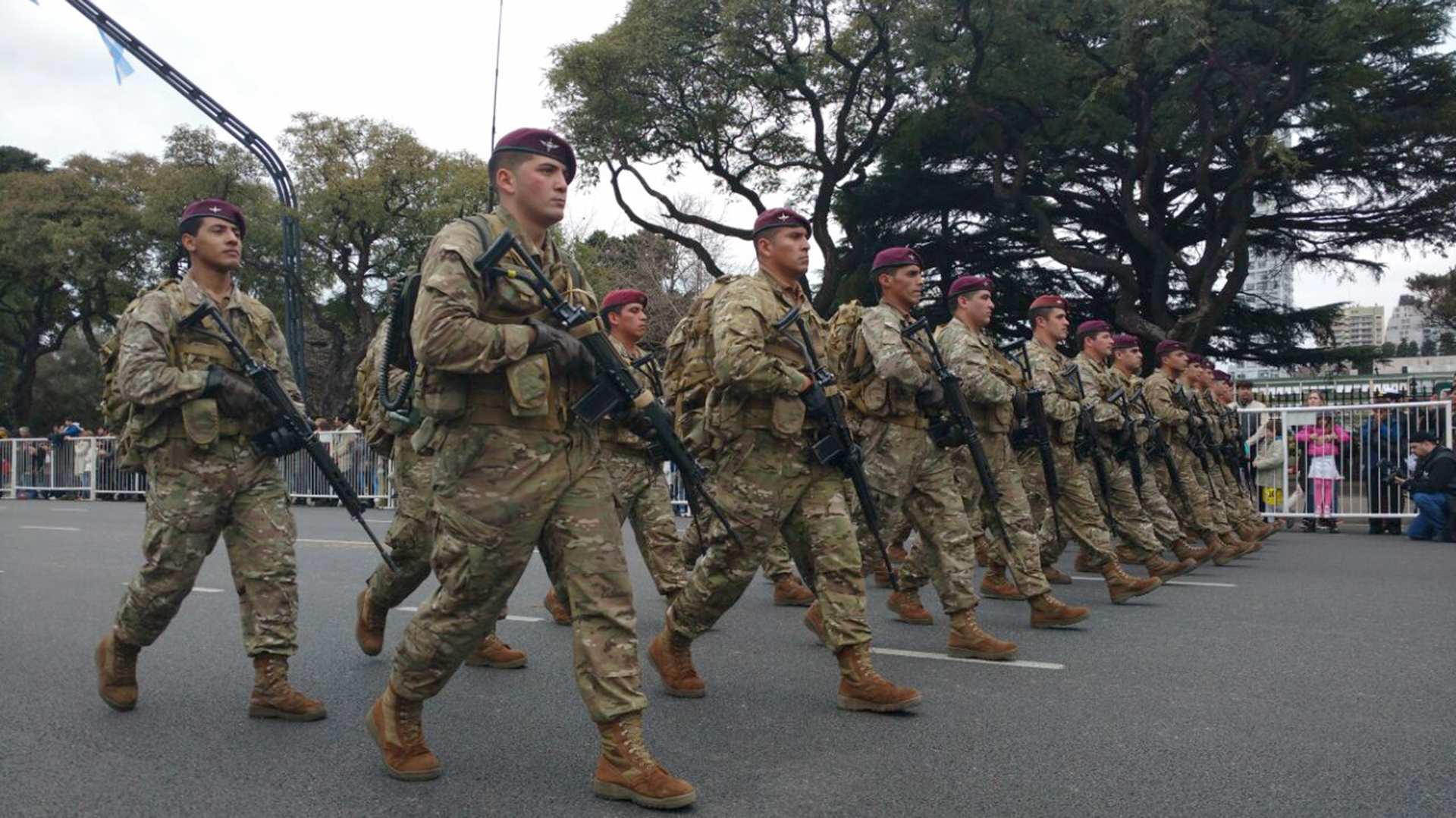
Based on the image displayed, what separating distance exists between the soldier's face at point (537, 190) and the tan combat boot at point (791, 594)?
461 cm

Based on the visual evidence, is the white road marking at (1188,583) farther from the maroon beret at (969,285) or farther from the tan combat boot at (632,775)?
the tan combat boot at (632,775)

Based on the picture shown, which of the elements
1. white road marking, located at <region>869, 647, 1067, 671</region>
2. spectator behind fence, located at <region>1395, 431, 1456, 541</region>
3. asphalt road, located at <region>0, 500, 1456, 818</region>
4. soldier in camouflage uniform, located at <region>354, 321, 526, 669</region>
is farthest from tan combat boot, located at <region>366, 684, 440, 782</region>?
spectator behind fence, located at <region>1395, 431, 1456, 541</region>

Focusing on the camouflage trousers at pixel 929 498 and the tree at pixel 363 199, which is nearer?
the camouflage trousers at pixel 929 498

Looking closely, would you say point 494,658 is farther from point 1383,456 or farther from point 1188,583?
point 1383,456

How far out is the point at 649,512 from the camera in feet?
22.9

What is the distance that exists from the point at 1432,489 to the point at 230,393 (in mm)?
12621

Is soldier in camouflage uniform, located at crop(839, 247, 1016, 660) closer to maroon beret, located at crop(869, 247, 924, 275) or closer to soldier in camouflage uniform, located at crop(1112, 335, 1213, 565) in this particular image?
maroon beret, located at crop(869, 247, 924, 275)

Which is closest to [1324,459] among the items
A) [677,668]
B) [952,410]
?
[952,410]

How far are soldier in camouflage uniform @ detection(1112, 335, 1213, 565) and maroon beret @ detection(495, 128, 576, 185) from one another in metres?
6.43

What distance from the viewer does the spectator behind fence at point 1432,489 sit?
41.3 feet

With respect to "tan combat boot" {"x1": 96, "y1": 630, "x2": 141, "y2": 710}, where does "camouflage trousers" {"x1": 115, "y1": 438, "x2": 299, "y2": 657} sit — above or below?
above

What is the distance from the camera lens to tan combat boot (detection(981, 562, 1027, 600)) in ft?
26.4

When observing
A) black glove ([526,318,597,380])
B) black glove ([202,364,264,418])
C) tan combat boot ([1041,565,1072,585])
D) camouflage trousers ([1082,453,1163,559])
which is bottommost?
tan combat boot ([1041,565,1072,585])

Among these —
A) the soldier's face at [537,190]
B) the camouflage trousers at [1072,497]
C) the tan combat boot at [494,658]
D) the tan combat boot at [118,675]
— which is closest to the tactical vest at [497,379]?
the soldier's face at [537,190]
